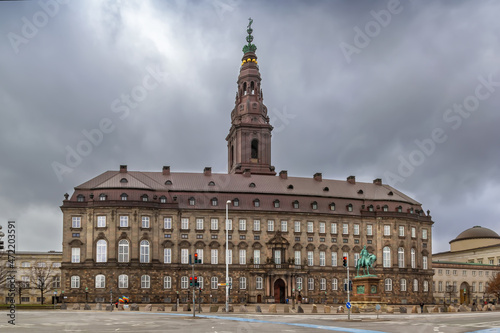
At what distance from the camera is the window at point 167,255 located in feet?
381

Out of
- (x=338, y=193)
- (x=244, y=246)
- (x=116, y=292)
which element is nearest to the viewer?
(x=116, y=292)

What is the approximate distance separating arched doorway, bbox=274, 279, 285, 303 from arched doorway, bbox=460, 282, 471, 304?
48.6 m

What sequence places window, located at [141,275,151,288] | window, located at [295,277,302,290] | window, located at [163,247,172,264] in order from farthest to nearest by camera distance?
window, located at [295,277,302,290] < window, located at [163,247,172,264] < window, located at [141,275,151,288]

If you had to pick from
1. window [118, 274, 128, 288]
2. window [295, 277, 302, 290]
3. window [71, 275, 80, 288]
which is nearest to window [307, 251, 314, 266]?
window [295, 277, 302, 290]

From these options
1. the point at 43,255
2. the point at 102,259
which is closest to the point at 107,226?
the point at 102,259

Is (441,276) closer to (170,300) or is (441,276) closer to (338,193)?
(338,193)

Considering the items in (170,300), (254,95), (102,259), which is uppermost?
(254,95)

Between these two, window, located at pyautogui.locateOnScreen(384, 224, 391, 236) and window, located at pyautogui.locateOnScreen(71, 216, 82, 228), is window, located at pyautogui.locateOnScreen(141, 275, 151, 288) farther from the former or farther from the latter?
window, located at pyautogui.locateOnScreen(384, 224, 391, 236)

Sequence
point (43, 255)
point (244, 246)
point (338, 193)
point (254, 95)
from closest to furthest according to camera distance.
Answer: point (244, 246), point (338, 193), point (254, 95), point (43, 255)

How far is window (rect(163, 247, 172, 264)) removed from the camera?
116 m

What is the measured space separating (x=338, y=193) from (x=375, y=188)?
9.16 metres

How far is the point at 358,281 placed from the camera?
287 feet

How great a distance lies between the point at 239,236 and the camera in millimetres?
119375

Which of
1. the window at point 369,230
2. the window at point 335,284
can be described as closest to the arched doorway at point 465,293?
the window at point 369,230
